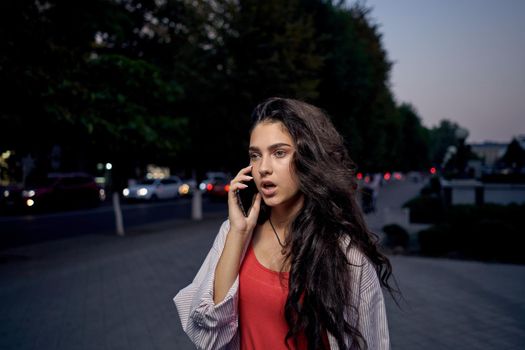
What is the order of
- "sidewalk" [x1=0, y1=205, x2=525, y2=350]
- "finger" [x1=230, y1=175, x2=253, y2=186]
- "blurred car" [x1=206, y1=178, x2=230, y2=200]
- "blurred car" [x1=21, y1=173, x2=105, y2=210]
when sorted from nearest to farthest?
"finger" [x1=230, y1=175, x2=253, y2=186] → "sidewalk" [x1=0, y1=205, x2=525, y2=350] → "blurred car" [x1=21, y1=173, x2=105, y2=210] → "blurred car" [x1=206, y1=178, x2=230, y2=200]

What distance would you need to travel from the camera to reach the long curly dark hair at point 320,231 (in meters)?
1.75

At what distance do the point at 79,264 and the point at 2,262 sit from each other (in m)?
1.61

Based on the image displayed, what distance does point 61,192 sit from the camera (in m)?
22.7

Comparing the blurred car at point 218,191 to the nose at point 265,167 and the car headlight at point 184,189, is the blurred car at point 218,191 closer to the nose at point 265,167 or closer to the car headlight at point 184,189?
the car headlight at point 184,189

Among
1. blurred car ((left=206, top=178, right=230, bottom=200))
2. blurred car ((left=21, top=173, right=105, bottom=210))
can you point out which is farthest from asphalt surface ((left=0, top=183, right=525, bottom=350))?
blurred car ((left=206, top=178, right=230, bottom=200))

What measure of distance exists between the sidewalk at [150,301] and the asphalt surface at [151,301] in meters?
0.01

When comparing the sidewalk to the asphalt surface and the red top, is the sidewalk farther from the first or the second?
the red top

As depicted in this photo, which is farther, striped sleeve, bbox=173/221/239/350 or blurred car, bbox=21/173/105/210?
blurred car, bbox=21/173/105/210

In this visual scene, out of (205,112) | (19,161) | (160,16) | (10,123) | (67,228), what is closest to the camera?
(10,123)

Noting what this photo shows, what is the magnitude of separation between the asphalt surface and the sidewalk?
0.01 m

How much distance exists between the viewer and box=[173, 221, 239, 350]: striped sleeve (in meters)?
1.78

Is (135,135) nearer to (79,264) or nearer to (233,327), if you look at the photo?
(79,264)

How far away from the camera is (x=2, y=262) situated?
950cm

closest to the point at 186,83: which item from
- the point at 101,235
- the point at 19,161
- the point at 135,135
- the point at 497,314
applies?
the point at 101,235
